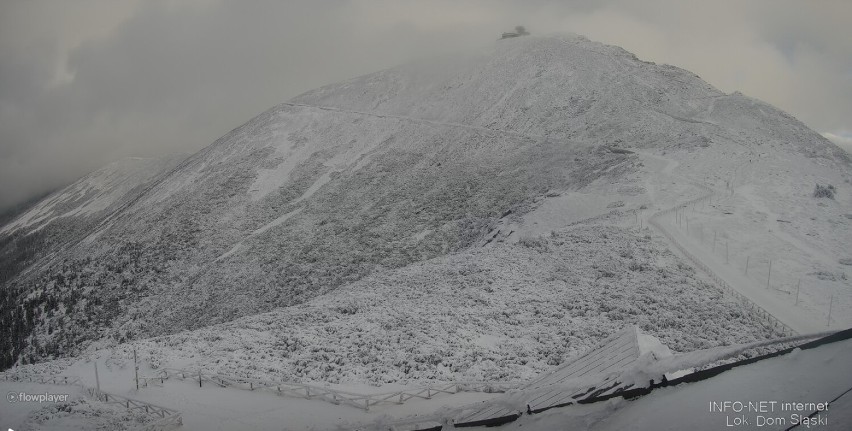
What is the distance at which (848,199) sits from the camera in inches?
1564

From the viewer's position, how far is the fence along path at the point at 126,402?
1633 cm

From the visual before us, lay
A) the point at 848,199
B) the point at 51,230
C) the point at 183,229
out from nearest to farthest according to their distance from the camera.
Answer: the point at 848,199 → the point at 183,229 → the point at 51,230

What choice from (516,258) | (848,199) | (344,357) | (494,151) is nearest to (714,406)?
(344,357)

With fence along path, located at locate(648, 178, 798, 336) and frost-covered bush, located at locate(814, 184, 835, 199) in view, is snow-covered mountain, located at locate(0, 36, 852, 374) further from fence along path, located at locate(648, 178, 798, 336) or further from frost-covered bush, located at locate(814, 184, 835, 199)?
fence along path, located at locate(648, 178, 798, 336)

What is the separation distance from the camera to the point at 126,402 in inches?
768

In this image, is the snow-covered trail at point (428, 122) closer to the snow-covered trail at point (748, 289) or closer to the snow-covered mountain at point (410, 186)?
the snow-covered mountain at point (410, 186)

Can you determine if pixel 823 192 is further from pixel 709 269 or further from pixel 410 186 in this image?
pixel 410 186

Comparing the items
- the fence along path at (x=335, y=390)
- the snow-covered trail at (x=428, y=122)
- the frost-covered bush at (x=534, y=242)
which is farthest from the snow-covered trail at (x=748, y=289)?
the snow-covered trail at (x=428, y=122)

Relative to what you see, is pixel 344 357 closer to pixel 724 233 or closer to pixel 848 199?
pixel 724 233

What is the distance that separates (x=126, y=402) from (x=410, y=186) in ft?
161

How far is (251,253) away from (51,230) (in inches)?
6670

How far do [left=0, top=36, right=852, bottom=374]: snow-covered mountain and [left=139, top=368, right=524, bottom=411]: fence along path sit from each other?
56.2 feet

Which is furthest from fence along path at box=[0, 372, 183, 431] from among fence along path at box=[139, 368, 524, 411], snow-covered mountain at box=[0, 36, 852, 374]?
snow-covered mountain at box=[0, 36, 852, 374]

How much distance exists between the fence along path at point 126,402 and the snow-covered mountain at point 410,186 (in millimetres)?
23293
